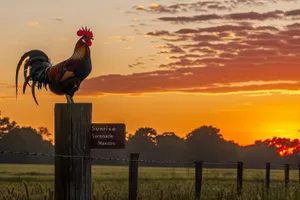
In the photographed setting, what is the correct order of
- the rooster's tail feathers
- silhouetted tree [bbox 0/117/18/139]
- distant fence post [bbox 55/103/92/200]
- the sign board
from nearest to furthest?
distant fence post [bbox 55/103/92/200] → the sign board → the rooster's tail feathers → silhouetted tree [bbox 0/117/18/139]

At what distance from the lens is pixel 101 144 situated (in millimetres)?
10617

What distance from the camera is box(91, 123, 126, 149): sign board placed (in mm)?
10562

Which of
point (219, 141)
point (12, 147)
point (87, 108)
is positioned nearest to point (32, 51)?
point (87, 108)

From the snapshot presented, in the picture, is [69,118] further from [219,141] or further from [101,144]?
[219,141]

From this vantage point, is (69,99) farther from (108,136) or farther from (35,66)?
(35,66)

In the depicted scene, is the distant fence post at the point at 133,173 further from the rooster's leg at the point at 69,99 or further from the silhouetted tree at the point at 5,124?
the silhouetted tree at the point at 5,124

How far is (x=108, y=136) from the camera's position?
10641mm

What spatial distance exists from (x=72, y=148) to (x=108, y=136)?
615mm

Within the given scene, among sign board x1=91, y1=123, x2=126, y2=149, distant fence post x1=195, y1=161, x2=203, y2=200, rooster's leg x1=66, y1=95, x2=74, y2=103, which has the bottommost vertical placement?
distant fence post x1=195, y1=161, x2=203, y2=200

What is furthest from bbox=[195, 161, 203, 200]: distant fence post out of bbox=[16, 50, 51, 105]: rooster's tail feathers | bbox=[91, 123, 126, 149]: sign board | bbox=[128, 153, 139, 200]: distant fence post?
bbox=[91, 123, 126, 149]: sign board

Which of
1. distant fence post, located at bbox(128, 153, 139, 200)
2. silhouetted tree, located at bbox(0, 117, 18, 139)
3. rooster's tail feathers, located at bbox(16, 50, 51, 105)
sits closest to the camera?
distant fence post, located at bbox(128, 153, 139, 200)

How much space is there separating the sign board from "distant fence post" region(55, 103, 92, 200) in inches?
6.2

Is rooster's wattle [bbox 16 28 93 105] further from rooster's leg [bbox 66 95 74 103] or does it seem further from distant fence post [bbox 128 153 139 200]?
distant fence post [bbox 128 153 139 200]

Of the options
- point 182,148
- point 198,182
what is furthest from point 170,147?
point 198,182
